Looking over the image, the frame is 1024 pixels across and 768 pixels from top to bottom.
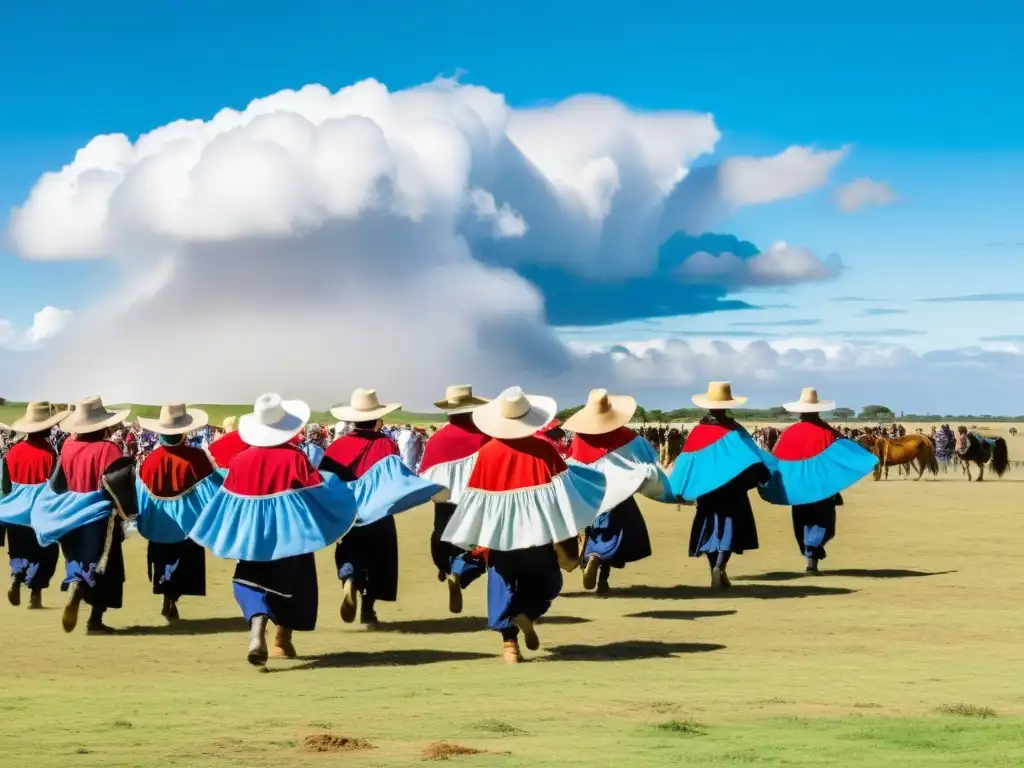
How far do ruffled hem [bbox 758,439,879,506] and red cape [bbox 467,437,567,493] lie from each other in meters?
6.66

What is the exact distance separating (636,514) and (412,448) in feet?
85.5

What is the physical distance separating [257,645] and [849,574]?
1013 centimetres

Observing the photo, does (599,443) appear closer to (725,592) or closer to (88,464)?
(725,592)

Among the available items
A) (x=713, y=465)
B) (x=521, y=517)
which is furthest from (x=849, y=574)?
(x=521, y=517)

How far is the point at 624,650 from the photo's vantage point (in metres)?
12.7

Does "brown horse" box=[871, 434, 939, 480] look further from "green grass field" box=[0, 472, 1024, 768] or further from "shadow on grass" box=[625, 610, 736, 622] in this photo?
"shadow on grass" box=[625, 610, 736, 622]

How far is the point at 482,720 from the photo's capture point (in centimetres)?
931

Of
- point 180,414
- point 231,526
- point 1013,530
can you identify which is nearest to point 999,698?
point 231,526

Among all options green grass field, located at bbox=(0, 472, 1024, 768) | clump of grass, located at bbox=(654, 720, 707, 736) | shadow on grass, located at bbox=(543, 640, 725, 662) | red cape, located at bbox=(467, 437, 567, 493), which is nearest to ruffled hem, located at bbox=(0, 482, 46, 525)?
green grass field, located at bbox=(0, 472, 1024, 768)

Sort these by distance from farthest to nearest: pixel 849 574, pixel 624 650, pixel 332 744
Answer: pixel 849 574
pixel 624 650
pixel 332 744

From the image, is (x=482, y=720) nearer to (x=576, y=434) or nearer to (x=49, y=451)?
(x=576, y=434)

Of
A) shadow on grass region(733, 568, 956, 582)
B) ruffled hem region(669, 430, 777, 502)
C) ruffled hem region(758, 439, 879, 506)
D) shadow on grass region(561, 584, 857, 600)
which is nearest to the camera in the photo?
shadow on grass region(561, 584, 857, 600)

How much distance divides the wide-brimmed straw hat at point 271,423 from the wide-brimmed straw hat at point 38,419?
14.4ft

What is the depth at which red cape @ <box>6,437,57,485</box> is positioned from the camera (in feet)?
52.8
